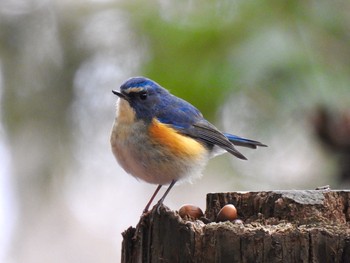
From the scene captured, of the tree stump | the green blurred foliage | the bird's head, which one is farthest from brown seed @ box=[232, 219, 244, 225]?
the bird's head

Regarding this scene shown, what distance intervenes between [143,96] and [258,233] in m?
2.10

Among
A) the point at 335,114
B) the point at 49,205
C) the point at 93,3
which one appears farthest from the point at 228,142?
the point at 49,205

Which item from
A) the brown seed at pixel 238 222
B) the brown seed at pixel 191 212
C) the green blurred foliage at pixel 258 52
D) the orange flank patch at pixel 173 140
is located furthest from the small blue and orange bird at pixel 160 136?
the brown seed at pixel 238 222

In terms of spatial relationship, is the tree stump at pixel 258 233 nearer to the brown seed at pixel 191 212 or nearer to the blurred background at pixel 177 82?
the brown seed at pixel 191 212

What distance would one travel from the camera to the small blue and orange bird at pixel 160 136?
182 inches

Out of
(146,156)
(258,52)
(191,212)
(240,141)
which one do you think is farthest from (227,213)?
(240,141)

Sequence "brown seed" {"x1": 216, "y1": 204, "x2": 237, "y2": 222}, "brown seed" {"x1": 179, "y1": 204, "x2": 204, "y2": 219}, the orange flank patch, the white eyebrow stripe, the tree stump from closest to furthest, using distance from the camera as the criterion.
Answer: the tree stump
"brown seed" {"x1": 216, "y1": 204, "x2": 237, "y2": 222}
"brown seed" {"x1": 179, "y1": 204, "x2": 204, "y2": 219}
the orange flank patch
the white eyebrow stripe

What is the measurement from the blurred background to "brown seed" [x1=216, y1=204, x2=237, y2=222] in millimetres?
1229

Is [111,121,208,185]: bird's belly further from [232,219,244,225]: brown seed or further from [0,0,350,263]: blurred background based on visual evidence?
[232,219,244,225]: brown seed

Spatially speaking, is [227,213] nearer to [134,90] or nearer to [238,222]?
[238,222]

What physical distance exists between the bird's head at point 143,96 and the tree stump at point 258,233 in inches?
52.2

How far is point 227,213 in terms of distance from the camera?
11.1ft

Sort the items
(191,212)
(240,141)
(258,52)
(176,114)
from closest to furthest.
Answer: (191,212) → (258,52) → (176,114) → (240,141)

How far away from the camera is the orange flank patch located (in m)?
4.67
